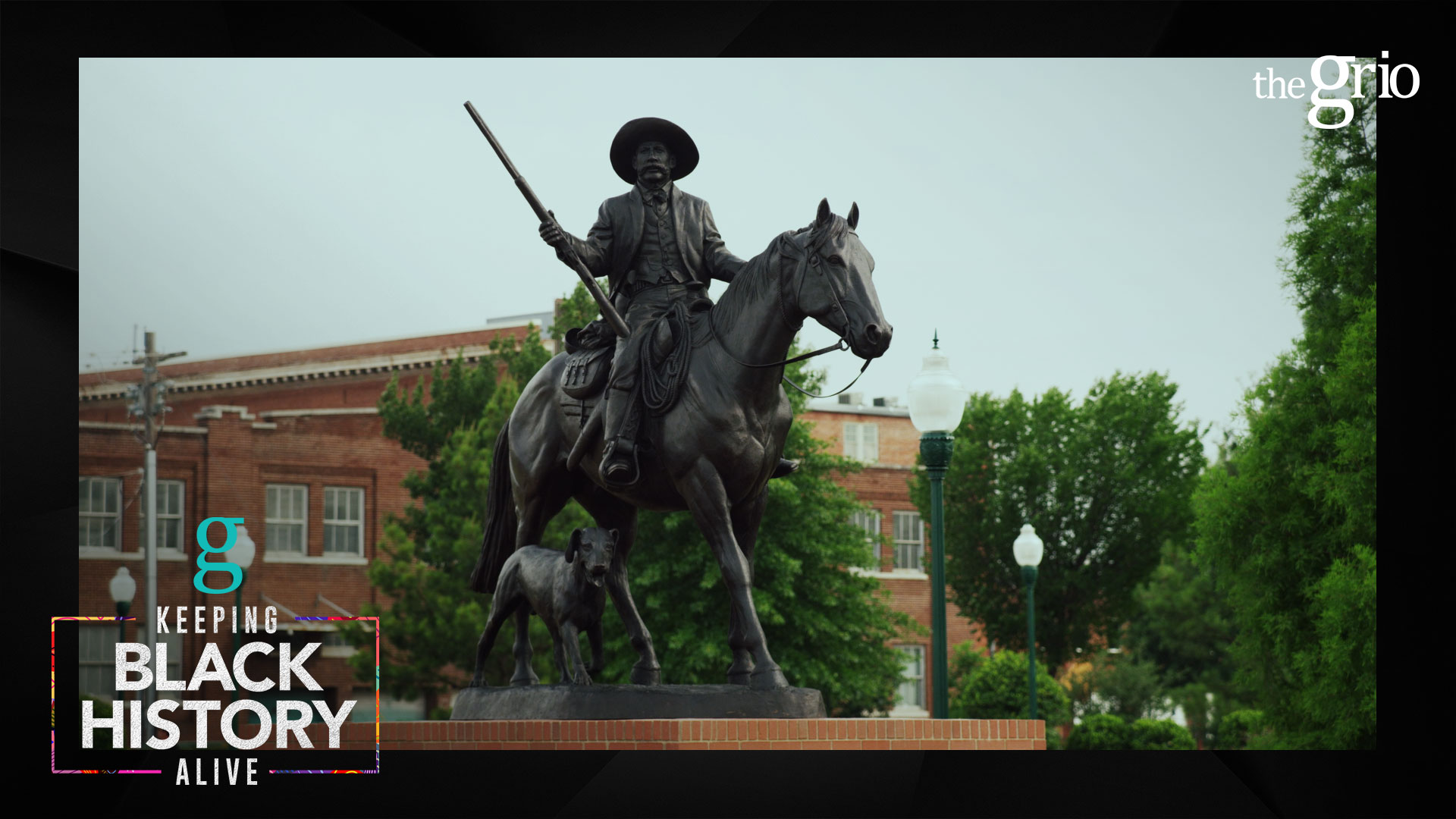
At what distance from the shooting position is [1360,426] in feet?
88.6

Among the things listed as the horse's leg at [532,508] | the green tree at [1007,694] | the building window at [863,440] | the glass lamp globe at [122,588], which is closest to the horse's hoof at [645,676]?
the horse's leg at [532,508]

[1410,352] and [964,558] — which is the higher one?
[1410,352]

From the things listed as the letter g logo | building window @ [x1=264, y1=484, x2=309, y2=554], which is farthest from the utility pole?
the letter g logo

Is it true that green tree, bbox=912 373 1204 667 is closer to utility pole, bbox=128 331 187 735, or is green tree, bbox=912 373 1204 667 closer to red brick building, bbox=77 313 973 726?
red brick building, bbox=77 313 973 726

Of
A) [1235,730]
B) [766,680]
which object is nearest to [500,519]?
[766,680]

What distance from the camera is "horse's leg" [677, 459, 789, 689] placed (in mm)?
10727

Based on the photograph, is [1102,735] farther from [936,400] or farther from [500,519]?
[500,519]

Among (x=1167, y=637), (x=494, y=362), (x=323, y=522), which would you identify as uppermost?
(x=494, y=362)

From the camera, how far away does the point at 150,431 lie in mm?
45000

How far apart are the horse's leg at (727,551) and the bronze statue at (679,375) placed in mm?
11

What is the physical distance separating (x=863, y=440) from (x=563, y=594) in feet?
165

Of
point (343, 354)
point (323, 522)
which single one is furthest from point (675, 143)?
point (343, 354)
